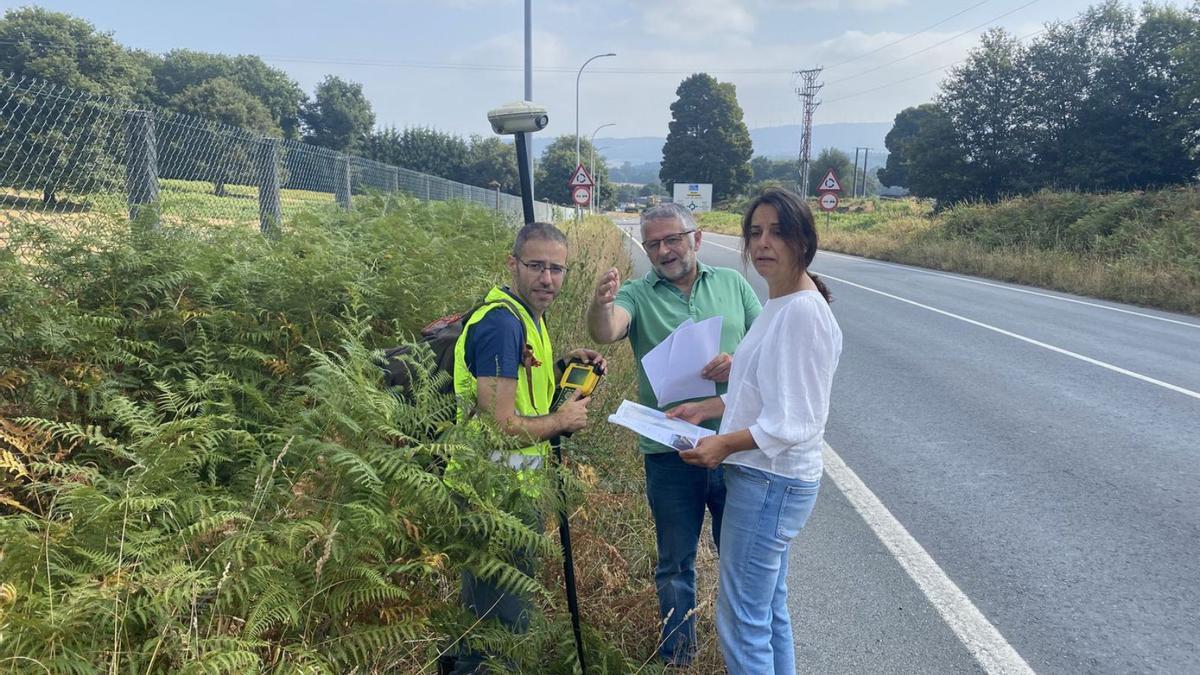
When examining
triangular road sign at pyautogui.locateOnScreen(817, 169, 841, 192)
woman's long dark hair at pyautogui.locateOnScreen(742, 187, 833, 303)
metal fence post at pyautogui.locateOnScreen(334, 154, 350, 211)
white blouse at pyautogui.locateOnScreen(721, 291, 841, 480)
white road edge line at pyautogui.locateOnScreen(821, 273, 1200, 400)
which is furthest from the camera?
triangular road sign at pyautogui.locateOnScreen(817, 169, 841, 192)

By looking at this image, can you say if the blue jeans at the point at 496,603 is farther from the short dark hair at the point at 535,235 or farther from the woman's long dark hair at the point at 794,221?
the woman's long dark hair at the point at 794,221

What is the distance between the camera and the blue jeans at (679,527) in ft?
9.72

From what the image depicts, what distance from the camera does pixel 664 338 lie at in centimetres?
311

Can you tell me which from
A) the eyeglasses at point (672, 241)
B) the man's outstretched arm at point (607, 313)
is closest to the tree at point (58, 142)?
the man's outstretched arm at point (607, 313)

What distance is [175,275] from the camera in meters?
3.92

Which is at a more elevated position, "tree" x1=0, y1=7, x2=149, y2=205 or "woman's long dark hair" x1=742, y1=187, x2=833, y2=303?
"tree" x1=0, y1=7, x2=149, y2=205

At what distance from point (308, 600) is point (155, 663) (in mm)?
366

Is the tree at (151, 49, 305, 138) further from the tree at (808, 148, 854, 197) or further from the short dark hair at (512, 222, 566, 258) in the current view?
the short dark hair at (512, 222, 566, 258)

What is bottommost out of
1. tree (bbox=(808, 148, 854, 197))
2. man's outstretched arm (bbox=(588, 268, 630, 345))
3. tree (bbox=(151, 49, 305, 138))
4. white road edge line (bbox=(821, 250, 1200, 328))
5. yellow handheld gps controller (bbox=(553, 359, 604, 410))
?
white road edge line (bbox=(821, 250, 1200, 328))

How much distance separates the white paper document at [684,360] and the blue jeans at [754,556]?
525mm

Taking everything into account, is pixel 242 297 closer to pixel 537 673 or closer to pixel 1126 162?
pixel 537 673

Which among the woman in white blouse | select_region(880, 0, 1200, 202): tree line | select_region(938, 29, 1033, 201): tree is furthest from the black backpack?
select_region(938, 29, 1033, 201): tree

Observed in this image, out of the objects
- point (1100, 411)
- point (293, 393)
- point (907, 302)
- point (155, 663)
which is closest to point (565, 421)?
point (155, 663)

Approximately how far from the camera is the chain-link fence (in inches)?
173
